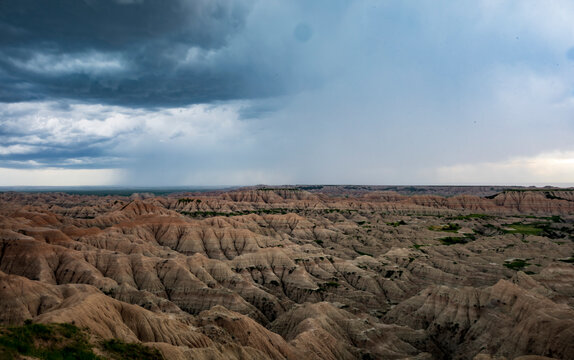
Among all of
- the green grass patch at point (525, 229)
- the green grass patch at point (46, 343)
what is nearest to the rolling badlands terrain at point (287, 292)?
the green grass patch at point (46, 343)

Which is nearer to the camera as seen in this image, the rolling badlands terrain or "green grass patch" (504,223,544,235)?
the rolling badlands terrain

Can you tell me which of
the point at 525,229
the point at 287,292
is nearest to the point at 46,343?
the point at 287,292

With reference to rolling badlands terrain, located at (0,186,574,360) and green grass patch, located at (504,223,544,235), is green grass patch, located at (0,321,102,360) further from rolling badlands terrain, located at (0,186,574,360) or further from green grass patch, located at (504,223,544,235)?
green grass patch, located at (504,223,544,235)

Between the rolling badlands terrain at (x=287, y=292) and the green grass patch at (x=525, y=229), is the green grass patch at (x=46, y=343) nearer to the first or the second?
the rolling badlands terrain at (x=287, y=292)

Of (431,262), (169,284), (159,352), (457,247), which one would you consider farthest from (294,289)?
(457,247)

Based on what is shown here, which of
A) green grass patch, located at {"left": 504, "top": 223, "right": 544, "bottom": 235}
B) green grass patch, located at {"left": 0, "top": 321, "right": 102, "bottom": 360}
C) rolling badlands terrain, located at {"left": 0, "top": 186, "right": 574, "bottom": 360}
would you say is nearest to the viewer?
green grass patch, located at {"left": 0, "top": 321, "right": 102, "bottom": 360}

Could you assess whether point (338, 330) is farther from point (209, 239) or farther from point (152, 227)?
point (152, 227)

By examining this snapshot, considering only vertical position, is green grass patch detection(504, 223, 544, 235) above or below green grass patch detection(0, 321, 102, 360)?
below

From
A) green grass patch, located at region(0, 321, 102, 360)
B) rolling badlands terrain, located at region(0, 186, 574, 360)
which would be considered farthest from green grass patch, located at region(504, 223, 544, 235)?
green grass patch, located at region(0, 321, 102, 360)
